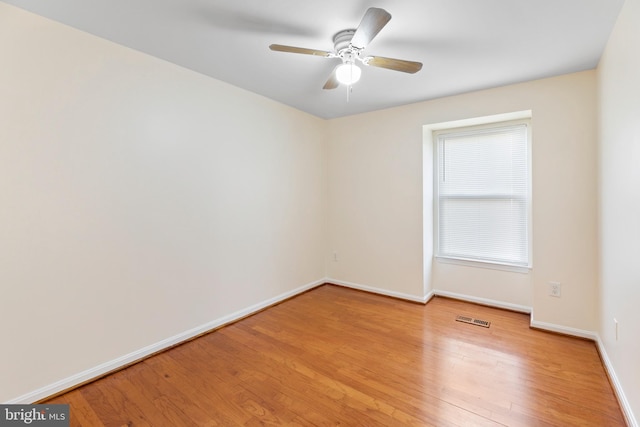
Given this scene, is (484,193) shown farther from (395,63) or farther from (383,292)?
(395,63)

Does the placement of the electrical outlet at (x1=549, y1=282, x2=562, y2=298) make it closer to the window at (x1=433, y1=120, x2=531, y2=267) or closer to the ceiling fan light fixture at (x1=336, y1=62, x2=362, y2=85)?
the window at (x1=433, y1=120, x2=531, y2=267)

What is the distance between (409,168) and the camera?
11.6ft

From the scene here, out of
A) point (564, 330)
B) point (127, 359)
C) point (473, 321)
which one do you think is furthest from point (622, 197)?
point (127, 359)

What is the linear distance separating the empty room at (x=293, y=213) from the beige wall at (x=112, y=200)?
0.01 m

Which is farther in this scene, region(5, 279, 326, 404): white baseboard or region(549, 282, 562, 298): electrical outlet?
region(549, 282, 562, 298): electrical outlet

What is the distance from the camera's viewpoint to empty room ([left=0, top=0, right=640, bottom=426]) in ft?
5.66

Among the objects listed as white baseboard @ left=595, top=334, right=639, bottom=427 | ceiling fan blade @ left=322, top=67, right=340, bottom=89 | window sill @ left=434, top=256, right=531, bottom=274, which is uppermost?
ceiling fan blade @ left=322, top=67, right=340, bottom=89

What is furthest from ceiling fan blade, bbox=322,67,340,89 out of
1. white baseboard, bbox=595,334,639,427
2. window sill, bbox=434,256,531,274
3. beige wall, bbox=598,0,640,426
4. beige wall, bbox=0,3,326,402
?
white baseboard, bbox=595,334,639,427

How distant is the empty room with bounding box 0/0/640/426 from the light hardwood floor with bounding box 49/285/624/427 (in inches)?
0.7

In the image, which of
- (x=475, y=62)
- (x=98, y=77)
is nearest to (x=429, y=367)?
(x=475, y=62)

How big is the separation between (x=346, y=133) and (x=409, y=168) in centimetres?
105

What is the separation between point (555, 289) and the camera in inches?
107

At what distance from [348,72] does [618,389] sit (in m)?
2.68

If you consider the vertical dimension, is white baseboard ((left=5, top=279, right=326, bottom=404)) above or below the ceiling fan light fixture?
below
